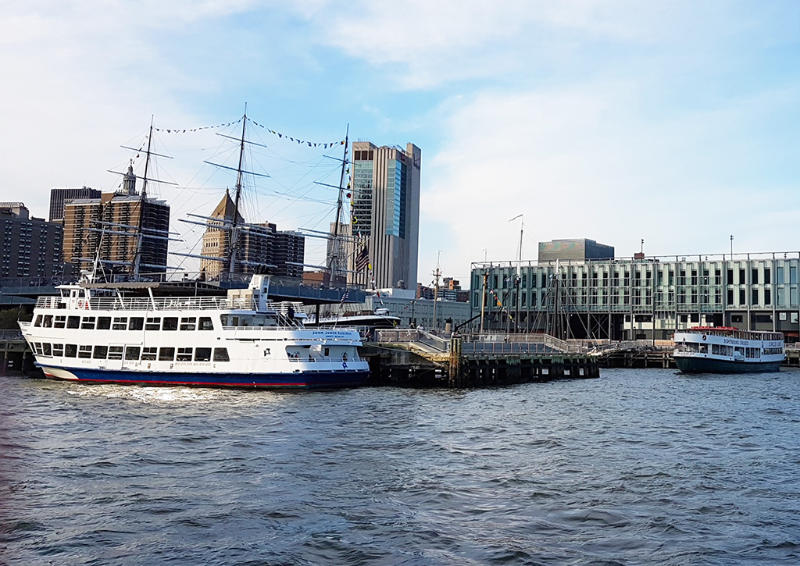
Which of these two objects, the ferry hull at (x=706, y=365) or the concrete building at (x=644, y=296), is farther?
the concrete building at (x=644, y=296)

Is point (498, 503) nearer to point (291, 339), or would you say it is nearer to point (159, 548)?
point (159, 548)

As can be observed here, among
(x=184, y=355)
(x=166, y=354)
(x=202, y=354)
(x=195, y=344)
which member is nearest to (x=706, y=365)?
(x=202, y=354)

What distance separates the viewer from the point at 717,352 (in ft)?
292

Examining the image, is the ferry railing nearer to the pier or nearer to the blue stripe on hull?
the blue stripe on hull

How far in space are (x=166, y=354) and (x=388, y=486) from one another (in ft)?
120

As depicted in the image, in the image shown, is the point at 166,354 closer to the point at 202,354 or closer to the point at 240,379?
the point at 202,354

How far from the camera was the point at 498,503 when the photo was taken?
20.4 m

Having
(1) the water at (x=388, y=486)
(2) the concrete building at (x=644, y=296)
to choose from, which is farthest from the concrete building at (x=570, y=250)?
(1) the water at (x=388, y=486)

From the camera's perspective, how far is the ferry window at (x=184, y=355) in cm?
5293

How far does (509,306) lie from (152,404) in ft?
364

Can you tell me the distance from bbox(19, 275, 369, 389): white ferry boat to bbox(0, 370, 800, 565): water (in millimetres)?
8781

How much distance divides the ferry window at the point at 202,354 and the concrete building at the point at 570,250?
4712 inches

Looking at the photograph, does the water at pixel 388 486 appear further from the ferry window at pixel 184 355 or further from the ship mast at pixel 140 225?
the ship mast at pixel 140 225

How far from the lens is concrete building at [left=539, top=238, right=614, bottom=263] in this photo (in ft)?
534
